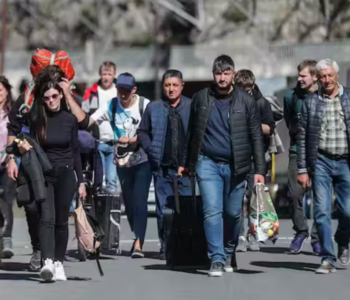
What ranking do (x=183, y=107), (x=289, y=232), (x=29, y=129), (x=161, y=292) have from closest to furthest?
(x=161, y=292) → (x=29, y=129) → (x=183, y=107) → (x=289, y=232)

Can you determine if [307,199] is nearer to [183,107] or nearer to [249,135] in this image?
[183,107]

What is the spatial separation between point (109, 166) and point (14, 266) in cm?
236

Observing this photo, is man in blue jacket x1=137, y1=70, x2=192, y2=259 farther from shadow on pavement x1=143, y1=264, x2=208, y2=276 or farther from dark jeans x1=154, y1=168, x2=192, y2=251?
shadow on pavement x1=143, y1=264, x2=208, y2=276

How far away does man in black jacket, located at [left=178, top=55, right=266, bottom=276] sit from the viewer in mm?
11812

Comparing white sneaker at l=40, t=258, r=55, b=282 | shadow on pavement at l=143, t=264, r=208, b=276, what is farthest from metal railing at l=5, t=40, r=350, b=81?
white sneaker at l=40, t=258, r=55, b=282

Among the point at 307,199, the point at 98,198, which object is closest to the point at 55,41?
the point at 307,199

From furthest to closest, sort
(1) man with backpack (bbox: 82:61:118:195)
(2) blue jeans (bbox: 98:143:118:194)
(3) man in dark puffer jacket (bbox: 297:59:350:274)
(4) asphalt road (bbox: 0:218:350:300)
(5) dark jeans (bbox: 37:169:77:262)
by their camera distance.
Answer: (2) blue jeans (bbox: 98:143:118:194) < (1) man with backpack (bbox: 82:61:118:195) < (3) man in dark puffer jacket (bbox: 297:59:350:274) < (5) dark jeans (bbox: 37:169:77:262) < (4) asphalt road (bbox: 0:218:350:300)

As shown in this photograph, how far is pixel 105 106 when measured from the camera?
15078 millimetres

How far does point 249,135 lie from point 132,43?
63.5 metres

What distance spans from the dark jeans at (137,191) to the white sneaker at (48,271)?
9.30 feet

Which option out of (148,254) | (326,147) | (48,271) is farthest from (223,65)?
(148,254)

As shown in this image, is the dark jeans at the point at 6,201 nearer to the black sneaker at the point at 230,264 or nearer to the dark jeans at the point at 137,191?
the dark jeans at the point at 137,191

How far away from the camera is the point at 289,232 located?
55.4 ft

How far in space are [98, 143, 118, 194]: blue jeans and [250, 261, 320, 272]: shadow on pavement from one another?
253 cm
